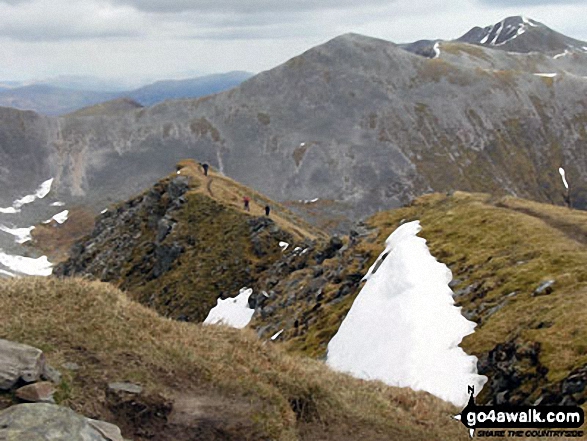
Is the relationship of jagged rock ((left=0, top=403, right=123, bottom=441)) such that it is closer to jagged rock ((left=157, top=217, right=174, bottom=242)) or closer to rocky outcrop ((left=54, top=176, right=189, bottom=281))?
rocky outcrop ((left=54, top=176, right=189, bottom=281))

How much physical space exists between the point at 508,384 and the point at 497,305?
8349mm

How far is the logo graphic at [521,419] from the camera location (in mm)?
17984

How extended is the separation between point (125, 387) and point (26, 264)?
170 meters

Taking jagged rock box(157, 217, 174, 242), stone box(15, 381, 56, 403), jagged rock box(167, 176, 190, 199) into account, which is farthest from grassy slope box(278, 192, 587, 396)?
jagged rock box(167, 176, 190, 199)

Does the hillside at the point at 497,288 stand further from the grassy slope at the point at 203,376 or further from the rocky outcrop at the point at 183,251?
the rocky outcrop at the point at 183,251

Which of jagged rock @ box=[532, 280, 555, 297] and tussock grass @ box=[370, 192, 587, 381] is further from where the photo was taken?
jagged rock @ box=[532, 280, 555, 297]

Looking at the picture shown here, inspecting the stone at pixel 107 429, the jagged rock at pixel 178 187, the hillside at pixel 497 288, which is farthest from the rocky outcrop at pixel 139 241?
the stone at pixel 107 429

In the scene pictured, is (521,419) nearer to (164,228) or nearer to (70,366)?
(70,366)

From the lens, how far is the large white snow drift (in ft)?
83.8

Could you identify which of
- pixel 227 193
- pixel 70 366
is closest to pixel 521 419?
pixel 70 366

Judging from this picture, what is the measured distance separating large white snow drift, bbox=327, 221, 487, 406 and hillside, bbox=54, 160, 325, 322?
31.7 m

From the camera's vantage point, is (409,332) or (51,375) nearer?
(51,375)

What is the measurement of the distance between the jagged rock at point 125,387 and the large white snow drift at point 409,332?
36.0 ft

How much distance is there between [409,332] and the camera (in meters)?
30.6
